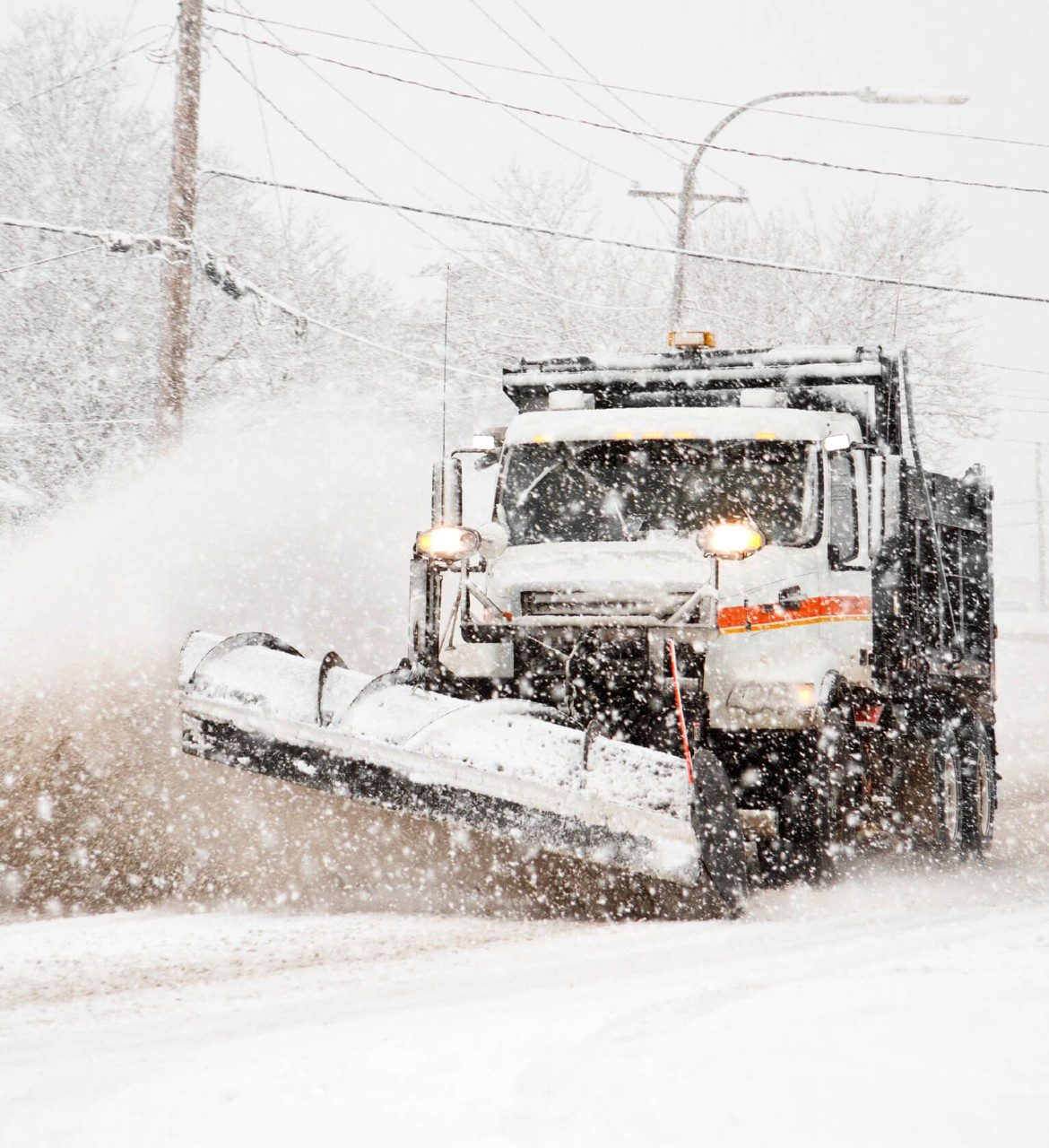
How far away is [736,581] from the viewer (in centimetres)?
643

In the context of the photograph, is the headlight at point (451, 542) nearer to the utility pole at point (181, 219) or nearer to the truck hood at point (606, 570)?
the truck hood at point (606, 570)

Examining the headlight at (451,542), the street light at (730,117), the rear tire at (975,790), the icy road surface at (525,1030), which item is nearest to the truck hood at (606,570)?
the headlight at (451,542)

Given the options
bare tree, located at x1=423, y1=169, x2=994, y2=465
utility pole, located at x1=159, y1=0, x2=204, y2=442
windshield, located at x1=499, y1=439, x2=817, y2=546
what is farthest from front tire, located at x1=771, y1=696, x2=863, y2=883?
bare tree, located at x1=423, y1=169, x2=994, y2=465

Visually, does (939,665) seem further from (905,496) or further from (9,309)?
(9,309)

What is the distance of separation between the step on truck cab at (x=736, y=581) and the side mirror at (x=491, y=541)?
0.06 ft

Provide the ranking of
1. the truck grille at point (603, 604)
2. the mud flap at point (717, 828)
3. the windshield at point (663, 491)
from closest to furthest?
the mud flap at point (717, 828), the truck grille at point (603, 604), the windshield at point (663, 491)

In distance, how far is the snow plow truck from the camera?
217 inches

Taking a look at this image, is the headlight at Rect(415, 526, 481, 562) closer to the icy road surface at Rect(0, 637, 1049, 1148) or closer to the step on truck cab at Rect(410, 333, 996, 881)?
the step on truck cab at Rect(410, 333, 996, 881)

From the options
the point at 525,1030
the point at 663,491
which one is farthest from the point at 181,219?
the point at 525,1030

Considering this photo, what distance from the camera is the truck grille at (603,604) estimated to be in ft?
20.5

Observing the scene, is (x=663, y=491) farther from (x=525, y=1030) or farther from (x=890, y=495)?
(x=525, y=1030)

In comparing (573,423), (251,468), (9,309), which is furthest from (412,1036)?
(9,309)

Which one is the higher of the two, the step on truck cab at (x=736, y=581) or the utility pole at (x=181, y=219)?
the utility pole at (x=181, y=219)

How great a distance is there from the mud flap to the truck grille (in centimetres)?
97
